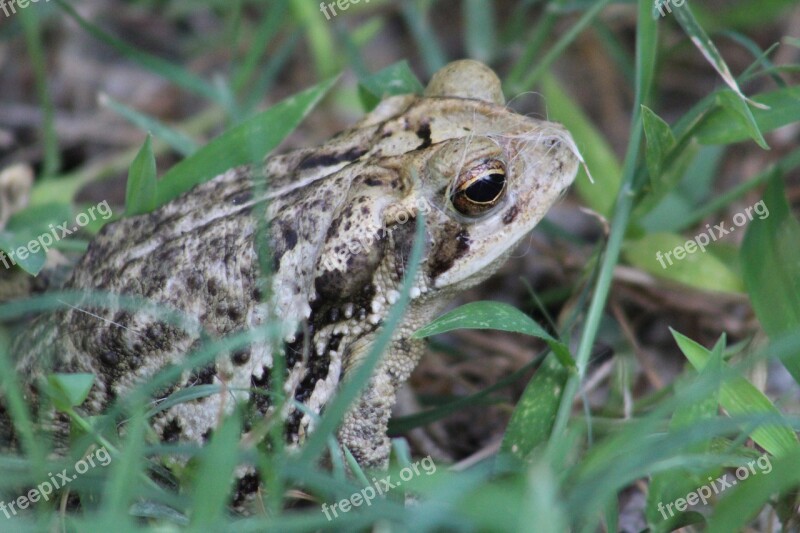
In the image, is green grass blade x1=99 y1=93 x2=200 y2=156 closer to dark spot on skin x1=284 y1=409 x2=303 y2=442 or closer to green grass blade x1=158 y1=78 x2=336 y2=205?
green grass blade x1=158 y1=78 x2=336 y2=205

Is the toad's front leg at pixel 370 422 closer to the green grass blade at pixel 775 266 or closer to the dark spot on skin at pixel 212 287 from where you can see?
the dark spot on skin at pixel 212 287

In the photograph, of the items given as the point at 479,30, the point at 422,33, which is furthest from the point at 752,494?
the point at 479,30

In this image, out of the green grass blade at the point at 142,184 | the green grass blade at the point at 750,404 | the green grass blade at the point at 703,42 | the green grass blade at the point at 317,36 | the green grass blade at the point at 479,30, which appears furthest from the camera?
the green grass blade at the point at 479,30

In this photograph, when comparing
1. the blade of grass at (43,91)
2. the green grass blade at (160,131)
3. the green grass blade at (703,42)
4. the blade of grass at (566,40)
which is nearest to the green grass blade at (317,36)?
the green grass blade at (160,131)

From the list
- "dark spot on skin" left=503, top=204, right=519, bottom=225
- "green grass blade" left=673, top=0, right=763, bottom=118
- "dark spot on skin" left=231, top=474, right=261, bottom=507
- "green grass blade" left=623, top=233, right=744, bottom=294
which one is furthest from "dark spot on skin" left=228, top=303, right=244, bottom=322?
"green grass blade" left=673, top=0, right=763, bottom=118

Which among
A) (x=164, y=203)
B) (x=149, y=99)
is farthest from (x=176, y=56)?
(x=164, y=203)

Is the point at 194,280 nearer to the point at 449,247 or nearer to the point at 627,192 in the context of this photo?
the point at 449,247

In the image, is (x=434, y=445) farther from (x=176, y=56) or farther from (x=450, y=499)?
(x=176, y=56)
